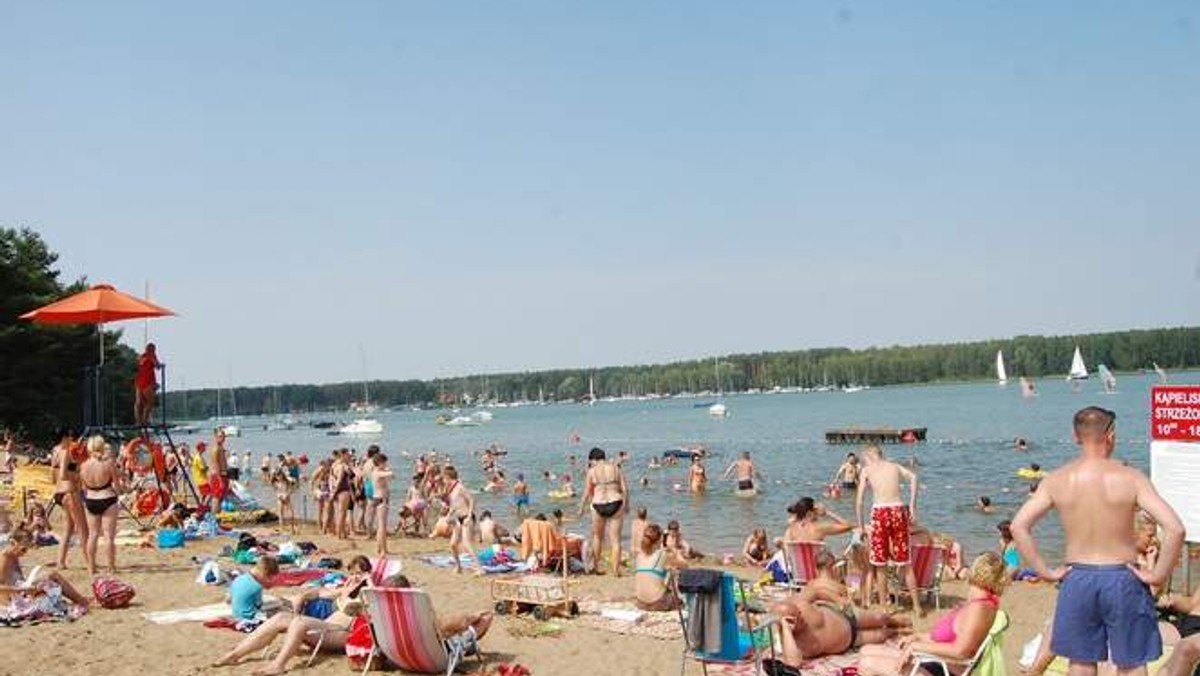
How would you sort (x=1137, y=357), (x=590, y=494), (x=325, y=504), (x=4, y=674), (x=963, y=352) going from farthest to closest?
(x=963, y=352), (x=1137, y=357), (x=325, y=504), (x=590, y=494), (x=4, y=674)

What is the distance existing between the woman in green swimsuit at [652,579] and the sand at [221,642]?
0.72m

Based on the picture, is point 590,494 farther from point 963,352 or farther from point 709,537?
point 963,352

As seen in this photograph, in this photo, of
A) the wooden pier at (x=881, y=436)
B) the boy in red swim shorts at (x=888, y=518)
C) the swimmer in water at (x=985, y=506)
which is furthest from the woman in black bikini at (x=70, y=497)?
the wooden pier at (x=881, y=436)

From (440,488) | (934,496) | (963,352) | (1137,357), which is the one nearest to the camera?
(440,488)

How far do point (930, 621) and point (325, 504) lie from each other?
10544 mm

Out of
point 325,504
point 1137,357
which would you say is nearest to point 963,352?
point 1137,357

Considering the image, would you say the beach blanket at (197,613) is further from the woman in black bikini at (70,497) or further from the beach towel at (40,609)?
the woman in black bikini at (70,497)

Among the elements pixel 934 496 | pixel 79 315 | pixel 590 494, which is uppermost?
pixel 79 315

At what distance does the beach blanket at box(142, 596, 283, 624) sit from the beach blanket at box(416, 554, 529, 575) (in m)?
2.99

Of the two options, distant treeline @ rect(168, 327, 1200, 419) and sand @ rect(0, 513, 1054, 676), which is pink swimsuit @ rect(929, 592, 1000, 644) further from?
distant treeline @ rect(168, 327, 1200, 419)

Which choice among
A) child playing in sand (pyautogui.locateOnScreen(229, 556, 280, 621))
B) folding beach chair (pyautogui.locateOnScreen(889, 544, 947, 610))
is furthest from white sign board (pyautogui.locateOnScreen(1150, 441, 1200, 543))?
child playing in sand (pyautogui.locateOnScreen(229, 556, 280, 621))

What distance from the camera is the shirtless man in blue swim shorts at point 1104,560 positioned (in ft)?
14.5

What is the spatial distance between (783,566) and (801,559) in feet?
4.56

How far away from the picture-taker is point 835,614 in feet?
23.9
